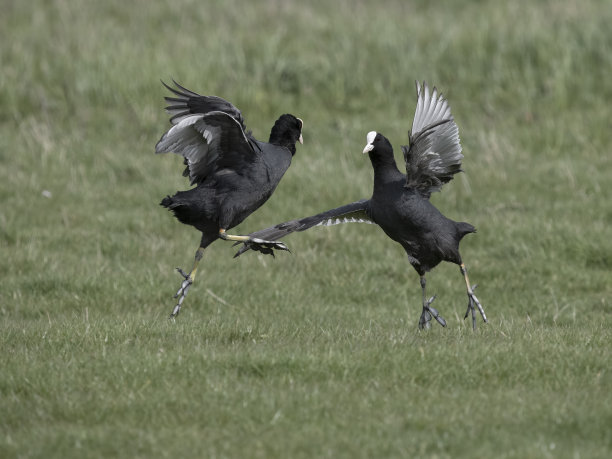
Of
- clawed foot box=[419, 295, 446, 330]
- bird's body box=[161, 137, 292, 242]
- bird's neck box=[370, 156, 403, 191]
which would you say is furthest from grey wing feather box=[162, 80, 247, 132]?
clawed foot box=[419, 295, 446, 330]

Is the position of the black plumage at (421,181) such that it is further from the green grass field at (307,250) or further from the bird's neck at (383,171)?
the green grass field at (307,250)

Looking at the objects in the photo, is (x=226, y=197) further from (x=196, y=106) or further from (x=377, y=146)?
(x=377, y=146)

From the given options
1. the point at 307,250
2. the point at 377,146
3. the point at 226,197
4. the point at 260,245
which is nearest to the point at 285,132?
the point at 226,197

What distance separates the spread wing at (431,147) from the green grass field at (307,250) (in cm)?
117

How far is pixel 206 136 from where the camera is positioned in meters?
7.59

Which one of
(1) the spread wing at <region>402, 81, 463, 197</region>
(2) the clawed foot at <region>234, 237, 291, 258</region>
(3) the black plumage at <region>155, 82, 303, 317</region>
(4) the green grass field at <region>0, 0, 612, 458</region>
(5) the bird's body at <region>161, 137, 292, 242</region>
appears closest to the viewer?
(4) the green grass field at <region>0, 0, 612, 458</region>

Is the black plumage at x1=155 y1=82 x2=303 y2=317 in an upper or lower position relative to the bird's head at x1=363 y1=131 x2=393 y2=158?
lower

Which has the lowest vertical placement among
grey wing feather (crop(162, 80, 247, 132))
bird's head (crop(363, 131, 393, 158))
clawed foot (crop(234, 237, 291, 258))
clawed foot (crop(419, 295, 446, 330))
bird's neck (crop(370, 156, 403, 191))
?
clawed foot (crop(419, 295, 446, 330))

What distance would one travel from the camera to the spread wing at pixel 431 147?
22.8ft

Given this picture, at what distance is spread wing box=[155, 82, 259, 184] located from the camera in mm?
7395

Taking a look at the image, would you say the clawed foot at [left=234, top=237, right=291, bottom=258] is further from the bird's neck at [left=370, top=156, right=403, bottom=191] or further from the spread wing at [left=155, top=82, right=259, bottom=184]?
the bird's neck at [left=370, top=156, right=403, bottom=191]

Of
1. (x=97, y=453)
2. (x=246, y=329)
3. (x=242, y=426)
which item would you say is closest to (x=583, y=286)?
(x=246, y=329)

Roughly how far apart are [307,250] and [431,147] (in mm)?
3237

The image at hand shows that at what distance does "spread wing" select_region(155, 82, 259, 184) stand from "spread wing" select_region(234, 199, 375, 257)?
60cm
